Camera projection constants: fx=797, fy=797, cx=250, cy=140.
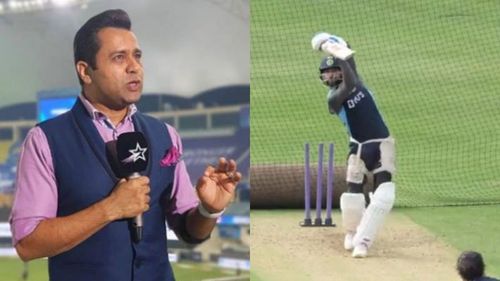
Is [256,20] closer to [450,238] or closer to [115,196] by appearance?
[450,238]

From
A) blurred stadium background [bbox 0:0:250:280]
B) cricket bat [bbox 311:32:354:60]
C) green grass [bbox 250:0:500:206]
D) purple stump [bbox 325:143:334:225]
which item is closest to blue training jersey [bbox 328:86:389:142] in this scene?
cricket bat [bbox 311:32:354:60]

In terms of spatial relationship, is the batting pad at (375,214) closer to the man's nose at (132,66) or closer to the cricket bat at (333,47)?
the cricket bat at (333,47)

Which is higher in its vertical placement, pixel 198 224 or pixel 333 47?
pixel 333 47

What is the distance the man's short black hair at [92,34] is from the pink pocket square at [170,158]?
0.23 m

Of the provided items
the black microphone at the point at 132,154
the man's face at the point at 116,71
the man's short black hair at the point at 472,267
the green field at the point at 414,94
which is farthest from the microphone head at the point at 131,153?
the green field at the point at 414,94

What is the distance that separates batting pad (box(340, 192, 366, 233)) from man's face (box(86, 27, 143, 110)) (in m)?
3.75

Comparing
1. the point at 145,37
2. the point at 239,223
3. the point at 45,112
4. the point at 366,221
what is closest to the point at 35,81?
the point at 45,112

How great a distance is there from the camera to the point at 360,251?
5066 mm

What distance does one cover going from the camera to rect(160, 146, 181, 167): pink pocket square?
5.25 ft

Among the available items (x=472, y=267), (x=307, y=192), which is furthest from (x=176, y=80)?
(x=307, y=192)

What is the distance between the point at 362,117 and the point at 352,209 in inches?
24.0

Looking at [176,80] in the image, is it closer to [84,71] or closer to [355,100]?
[84,71]

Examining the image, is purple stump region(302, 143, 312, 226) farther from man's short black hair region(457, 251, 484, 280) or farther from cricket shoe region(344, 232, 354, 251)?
man's short black hair region(457, 251, 484, 280)

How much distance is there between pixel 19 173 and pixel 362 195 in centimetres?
389
